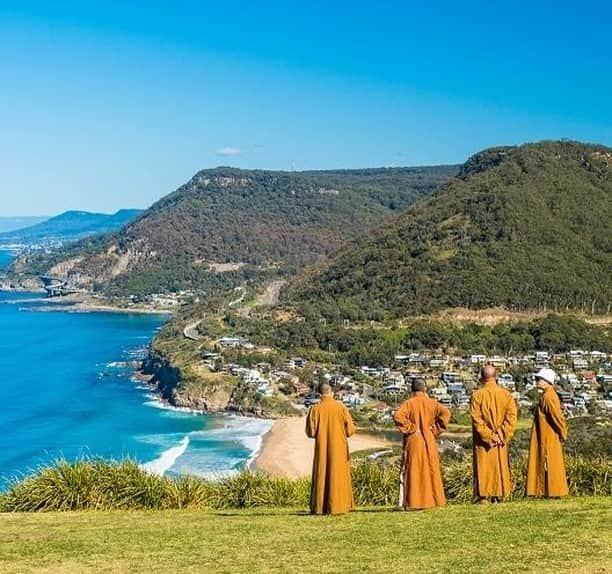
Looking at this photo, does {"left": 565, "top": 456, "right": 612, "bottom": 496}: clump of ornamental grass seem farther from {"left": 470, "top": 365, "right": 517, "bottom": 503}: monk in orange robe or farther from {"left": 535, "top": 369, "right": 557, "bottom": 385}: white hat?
{"left": 535, "top": 369, "right": 557, "bottom": 385}: white hat

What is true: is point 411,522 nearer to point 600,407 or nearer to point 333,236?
point 600,407

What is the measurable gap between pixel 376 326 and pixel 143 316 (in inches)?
2546

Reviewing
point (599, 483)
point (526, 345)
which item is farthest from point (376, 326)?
point (599, 483)

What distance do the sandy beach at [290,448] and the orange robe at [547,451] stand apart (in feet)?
113

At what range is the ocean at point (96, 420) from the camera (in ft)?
164

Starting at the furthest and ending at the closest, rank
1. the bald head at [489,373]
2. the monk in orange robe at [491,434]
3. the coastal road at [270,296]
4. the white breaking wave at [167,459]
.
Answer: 1. the coastal road at [270,296]
2. the white breaking wave at [167,459]
3. the monk in orange robe at [491,434]
4. the bald head at [489,373]

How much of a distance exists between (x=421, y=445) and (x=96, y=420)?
54.2 meters

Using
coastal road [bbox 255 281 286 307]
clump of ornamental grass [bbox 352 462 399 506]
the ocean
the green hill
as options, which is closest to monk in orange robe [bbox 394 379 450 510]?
clump of ornamental grass [bbox 352 462 399 506]

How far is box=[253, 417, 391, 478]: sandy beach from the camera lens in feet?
156

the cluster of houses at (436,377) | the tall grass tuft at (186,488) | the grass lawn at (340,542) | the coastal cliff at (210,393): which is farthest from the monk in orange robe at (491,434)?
the coastal cliff at (210,393)

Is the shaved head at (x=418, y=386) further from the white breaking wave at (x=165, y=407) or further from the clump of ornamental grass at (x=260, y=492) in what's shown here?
the white breaking wave at (x=165, y=407)

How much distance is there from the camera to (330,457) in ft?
34.4

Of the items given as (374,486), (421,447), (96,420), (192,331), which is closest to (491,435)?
(421,447)

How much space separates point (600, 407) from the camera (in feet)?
181
